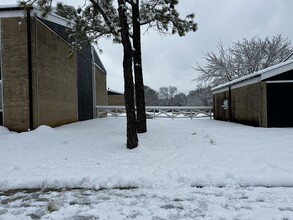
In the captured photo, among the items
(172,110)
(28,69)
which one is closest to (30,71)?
(28,69)

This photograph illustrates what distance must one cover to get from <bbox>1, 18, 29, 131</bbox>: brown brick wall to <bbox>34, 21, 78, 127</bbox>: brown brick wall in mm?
458

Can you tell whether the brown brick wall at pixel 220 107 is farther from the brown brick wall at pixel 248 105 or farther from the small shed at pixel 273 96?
the small shed at pixel 273 96

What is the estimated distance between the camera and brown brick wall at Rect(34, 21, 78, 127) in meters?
11.8

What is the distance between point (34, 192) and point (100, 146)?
11.6 feet

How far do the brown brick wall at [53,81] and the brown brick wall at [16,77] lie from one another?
1.50 feet

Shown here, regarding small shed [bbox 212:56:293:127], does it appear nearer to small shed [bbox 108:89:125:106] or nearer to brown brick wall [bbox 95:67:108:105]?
brown brick wall [bbox 95:67:108:105]

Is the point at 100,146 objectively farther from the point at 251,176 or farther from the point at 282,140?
the point at 282,140

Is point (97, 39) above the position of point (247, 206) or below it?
above

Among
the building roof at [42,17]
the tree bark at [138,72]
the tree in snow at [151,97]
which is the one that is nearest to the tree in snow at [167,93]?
the tree in snow at [151,97]

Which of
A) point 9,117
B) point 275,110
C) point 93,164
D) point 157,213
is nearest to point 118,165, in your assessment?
point 93,164

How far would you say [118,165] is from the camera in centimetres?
646

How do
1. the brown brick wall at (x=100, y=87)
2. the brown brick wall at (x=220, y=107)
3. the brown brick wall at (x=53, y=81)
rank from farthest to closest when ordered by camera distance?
the brown brick wall at (x=100, y=87)
the brown brick wall at (x=220, y=107)
the brown brick wall at (x=53, y=81)

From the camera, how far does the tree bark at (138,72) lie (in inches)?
437

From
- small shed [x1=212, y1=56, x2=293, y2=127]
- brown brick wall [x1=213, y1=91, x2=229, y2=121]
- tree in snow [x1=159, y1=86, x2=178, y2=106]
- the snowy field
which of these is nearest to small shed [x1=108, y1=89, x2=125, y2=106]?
brown brick wall [x1=213, y1=91, x2=229, y2=121]
